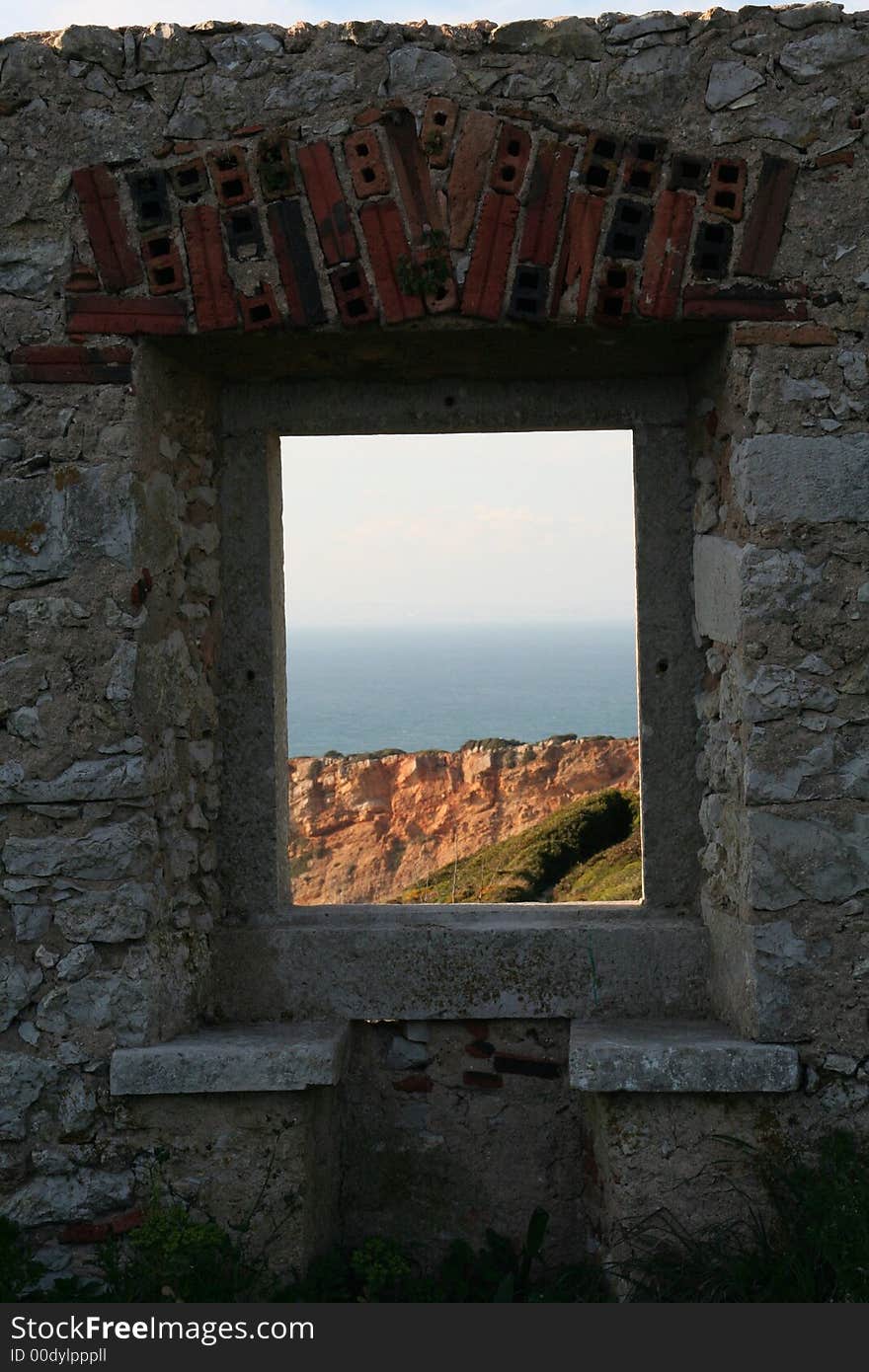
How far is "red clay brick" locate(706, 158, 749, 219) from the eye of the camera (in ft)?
10.8

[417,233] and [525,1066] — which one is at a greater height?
[417,233]

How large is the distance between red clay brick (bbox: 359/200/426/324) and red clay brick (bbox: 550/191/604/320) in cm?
40

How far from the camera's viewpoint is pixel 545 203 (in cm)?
331

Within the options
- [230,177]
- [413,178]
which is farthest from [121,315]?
[413,178]

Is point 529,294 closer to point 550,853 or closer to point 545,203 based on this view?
point 545,203

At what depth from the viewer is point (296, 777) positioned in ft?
38.4

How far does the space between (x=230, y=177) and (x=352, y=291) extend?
17.4 inches

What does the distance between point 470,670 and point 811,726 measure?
77787 millimetres

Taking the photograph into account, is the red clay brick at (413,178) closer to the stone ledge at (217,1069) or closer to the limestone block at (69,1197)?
the stone ledge at (217,1069)

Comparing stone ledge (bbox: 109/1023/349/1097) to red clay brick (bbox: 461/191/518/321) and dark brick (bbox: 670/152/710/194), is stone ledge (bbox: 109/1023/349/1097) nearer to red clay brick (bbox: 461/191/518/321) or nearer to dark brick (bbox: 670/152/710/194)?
red clay brick (bbox: 461/191/518/321)

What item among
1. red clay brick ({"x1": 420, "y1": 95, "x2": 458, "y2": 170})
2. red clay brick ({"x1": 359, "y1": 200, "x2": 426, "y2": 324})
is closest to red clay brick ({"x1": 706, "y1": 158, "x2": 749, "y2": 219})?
red clay brick ({"x1": 420, "y1": 95, "x2": 458, "y2": 170})

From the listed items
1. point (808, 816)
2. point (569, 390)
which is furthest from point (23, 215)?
point (808, 816)

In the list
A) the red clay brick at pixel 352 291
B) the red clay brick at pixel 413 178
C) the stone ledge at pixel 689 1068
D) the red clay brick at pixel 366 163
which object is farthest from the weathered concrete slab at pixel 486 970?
the red clay brick at pixel 366 163

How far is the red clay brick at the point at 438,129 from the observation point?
3.30m
